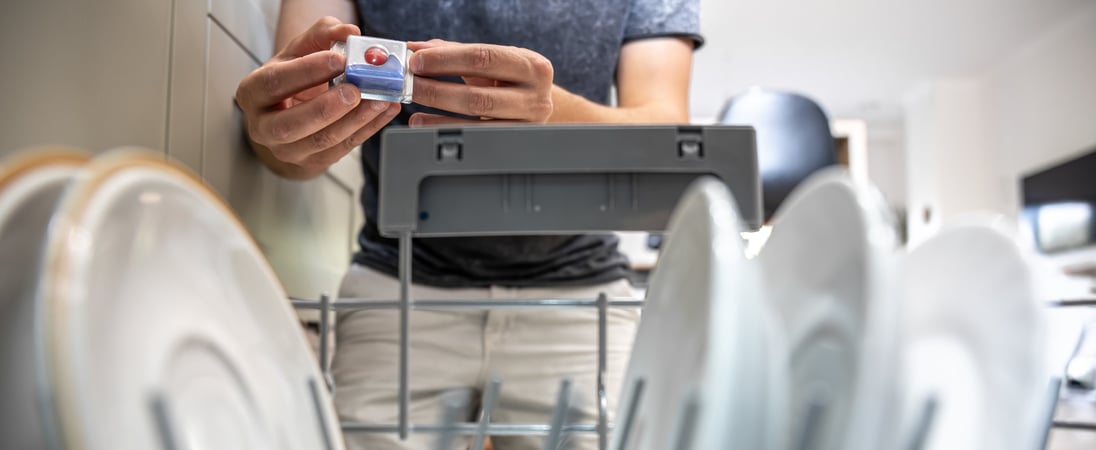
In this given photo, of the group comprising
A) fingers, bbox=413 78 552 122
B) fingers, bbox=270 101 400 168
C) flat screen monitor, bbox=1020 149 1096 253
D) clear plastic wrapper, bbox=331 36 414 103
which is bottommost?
flat screen monitor, bbox=1020 149 1096 253

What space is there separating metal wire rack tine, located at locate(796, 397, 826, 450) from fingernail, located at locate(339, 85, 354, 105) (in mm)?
152

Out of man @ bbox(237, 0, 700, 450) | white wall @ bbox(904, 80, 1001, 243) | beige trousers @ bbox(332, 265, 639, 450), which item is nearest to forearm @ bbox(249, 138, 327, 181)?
man @ bbox(237, 0, 700, 450)

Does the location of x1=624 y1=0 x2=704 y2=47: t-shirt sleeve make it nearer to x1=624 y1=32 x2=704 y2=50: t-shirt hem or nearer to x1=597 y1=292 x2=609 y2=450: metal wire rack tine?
x1=624 y1=32 x2=704 y2=50: t-shirt hem

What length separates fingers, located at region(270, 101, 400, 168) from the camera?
0.25m

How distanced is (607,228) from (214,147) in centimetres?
18

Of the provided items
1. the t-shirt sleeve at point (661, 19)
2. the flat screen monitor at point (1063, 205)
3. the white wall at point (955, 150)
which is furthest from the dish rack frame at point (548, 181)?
the white wall at point (955, 150)

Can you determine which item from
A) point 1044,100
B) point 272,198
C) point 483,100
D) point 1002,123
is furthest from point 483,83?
point 1002,123

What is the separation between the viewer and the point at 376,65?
236 millimetres

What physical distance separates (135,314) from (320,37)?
0.37 ft

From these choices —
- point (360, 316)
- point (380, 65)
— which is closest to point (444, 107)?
point (380, 65)

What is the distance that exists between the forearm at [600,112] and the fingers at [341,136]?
6cm

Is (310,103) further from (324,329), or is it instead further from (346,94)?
(324,329)

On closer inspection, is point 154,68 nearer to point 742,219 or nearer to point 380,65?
point 380,65

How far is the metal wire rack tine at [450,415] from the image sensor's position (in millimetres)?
330
